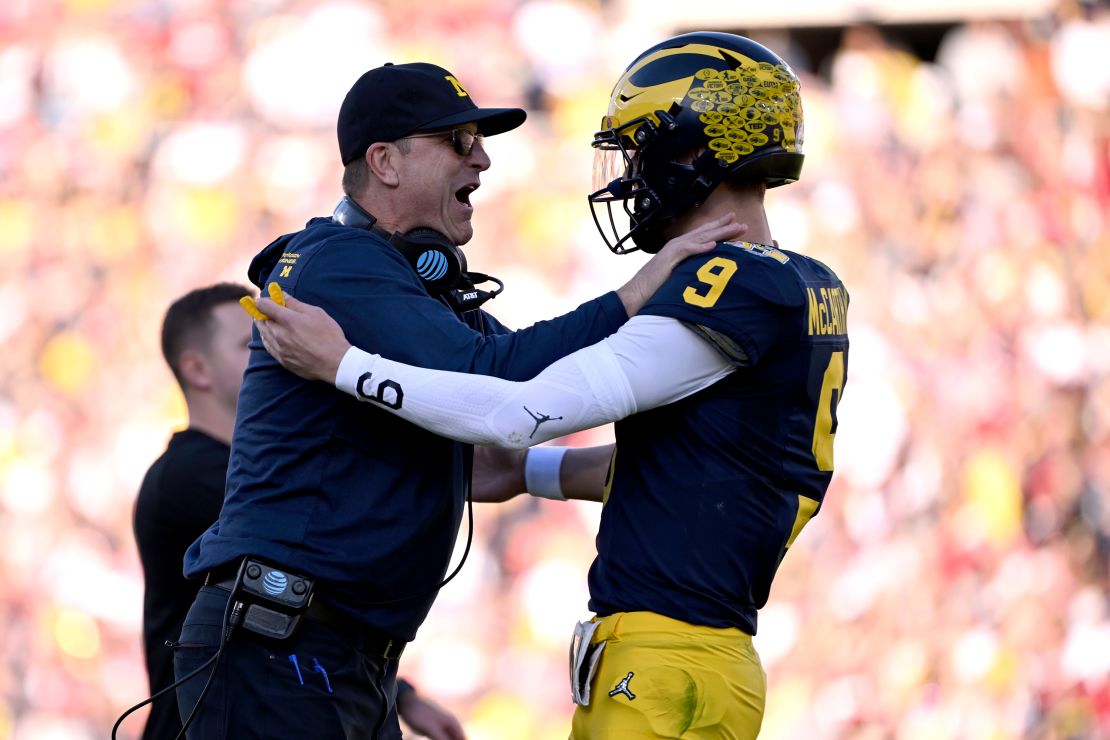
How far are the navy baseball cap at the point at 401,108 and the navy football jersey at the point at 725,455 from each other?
66 centimetres

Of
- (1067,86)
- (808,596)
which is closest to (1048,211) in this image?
(1067,86)

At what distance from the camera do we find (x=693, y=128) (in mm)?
2816

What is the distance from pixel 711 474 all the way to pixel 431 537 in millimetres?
571

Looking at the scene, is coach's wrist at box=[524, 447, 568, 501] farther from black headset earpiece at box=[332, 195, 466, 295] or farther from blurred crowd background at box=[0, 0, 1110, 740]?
blurred crowd background at box=[0, 0, 1110, 740]

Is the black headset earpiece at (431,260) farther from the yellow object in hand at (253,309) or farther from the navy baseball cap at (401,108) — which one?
the yellow object in hand at (253,309)

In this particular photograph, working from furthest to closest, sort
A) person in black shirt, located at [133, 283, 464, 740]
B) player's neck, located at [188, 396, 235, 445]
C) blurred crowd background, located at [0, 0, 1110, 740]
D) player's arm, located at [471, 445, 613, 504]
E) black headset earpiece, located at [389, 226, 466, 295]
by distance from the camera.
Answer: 1. blurred crowd background, located at [0, 0, 1110, 740]
2. player's neck, located at [188, 396, 235, 445]
3. person in black shirt, located at [133, 283, 464, 740]
4. player's arm, located at [471, 445, 613, 504]
5. black headset earpiece, located at [389, 226, 466, 295]

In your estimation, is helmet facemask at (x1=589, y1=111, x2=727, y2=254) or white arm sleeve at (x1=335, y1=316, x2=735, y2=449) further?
helmet facemask at (x1=589, y1=111, x2=727, y2=254)

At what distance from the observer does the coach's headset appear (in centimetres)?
294

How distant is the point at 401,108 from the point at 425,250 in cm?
30

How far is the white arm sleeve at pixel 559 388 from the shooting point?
2.58m

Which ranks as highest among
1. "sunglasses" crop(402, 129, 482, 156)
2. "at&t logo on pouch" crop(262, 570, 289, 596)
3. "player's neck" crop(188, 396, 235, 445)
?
"sunglasses" crop(402, 129, 482, 156)

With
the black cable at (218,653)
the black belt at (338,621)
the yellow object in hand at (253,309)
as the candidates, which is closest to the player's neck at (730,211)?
the yellow object in hand at (253,309)

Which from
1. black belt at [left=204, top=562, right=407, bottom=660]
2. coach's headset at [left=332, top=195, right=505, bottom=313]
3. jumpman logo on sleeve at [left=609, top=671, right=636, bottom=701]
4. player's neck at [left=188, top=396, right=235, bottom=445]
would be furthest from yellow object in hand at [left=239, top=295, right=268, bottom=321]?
player's neck at [left=188, top=396, right=235, bottom=445]

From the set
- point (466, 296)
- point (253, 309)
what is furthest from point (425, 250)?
point (253, 309)
